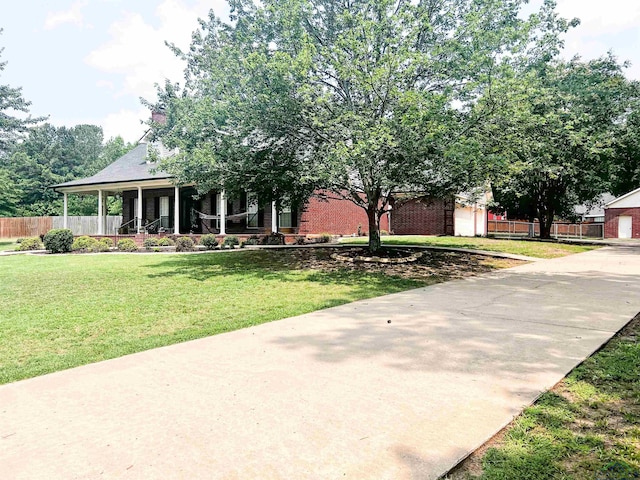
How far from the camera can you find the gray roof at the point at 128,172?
23.6m

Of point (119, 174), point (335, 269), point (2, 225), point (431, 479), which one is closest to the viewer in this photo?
point (431, 479)

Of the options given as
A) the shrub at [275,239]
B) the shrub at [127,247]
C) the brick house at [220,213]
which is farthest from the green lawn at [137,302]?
the brick house at [220,213]

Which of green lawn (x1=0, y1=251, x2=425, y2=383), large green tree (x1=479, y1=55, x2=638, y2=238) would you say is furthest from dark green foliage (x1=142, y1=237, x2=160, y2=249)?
large green tree (x1=479, y1=55, x2=638, y2=238)

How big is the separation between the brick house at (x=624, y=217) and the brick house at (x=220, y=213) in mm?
12282

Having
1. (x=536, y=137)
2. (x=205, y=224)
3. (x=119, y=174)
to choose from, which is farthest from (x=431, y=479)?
(x=119, y=174)

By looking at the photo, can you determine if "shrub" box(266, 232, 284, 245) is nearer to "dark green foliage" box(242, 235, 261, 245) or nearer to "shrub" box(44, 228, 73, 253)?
"dark green foliage" box(242, 235, 261, 245)

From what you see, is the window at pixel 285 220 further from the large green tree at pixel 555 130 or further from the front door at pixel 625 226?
the front door at pixel 625 226

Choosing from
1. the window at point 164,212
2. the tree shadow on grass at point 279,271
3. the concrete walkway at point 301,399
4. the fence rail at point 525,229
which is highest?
the window at point 164,212

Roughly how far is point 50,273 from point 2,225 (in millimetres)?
30122

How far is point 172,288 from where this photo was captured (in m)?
8.31

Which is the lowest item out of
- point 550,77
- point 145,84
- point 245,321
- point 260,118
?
point 245,321

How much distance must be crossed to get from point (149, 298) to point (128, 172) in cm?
2061

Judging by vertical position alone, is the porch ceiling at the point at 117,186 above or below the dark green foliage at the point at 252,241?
above

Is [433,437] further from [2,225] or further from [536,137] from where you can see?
[2,225]
